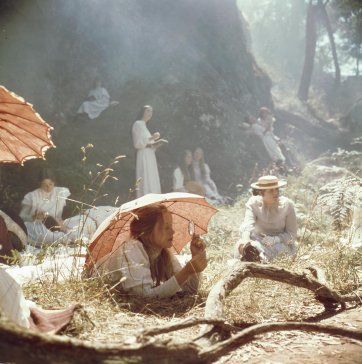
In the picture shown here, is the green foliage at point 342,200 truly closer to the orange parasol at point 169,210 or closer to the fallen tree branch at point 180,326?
the orange parasol at point 169,210

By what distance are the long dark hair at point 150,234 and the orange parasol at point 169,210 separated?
0.07 metres

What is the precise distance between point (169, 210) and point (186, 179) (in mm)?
8219

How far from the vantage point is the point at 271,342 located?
7.75ft

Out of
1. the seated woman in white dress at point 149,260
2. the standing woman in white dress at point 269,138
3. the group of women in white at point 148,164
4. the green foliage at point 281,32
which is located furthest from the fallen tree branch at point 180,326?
the green foliage at point 281,32

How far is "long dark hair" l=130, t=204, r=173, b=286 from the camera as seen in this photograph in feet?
10.5

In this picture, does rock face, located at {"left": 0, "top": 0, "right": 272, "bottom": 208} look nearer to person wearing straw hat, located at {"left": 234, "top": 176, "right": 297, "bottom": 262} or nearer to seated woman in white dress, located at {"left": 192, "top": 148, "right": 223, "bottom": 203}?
seated woman in white dress, located at {"left": 192, "top": 148, "right": 223, "bottom": 203}

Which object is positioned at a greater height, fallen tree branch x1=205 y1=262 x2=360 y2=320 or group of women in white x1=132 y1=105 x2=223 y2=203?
group of women in white x1=132 y1=105 x2=223 y2=203

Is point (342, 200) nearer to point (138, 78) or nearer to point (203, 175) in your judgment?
point (203, 175)

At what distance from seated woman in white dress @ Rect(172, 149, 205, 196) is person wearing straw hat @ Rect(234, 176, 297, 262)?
5.44m

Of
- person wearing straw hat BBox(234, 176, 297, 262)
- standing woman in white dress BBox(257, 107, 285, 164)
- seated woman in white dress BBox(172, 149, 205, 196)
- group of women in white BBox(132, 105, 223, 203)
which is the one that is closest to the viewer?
person wearing straw hat BBox(234, 176, 297, 262)

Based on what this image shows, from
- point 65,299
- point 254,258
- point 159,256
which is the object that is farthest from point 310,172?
point 65,299

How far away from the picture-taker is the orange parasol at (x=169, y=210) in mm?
3104

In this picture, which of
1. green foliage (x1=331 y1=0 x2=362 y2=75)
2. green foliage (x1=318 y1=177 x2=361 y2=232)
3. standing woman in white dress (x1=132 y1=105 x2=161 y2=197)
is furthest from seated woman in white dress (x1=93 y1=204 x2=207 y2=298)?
green foliage (x1=331 y1=0 x2=362 y2=75)

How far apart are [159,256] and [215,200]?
8.16 meters
